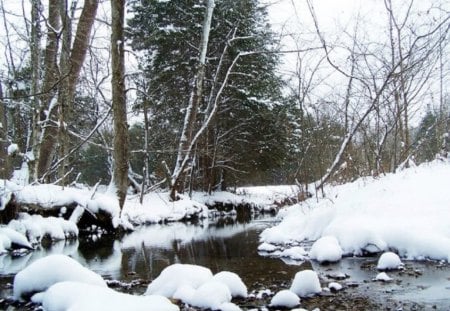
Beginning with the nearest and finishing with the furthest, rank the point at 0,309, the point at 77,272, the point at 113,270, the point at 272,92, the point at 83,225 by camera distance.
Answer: the point at 0,309 < the point at 77,272 < the point at 113,270 < the point at 83,225 < the point at 272,92

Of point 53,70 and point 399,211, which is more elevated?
point 53,70

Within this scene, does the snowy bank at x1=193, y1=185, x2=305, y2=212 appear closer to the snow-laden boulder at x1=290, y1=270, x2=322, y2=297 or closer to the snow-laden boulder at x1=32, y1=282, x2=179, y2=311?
the snow-laden boulder at x1=290, y1=270, x2=322, y2=297

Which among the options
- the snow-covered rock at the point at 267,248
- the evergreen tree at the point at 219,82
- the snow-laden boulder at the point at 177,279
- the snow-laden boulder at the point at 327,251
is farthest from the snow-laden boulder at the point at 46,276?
the evergreen tree at the point at 219,82

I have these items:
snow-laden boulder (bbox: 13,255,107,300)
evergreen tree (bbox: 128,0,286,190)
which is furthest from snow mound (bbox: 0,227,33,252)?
evergreen tree (bbox: 128,0,286,190)

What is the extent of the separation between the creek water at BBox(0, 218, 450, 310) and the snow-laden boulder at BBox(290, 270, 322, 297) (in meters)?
0.22

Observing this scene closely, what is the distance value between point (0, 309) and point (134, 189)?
43.0 ft

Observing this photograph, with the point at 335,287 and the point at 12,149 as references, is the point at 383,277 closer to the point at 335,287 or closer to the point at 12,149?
the point at 335,287

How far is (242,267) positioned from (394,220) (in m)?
1.93

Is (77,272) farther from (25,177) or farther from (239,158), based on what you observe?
(239,158)

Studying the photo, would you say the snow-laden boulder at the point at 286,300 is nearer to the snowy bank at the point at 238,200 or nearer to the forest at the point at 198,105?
the forest at the point at 198,105

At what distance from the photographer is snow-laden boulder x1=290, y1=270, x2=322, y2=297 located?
339cm

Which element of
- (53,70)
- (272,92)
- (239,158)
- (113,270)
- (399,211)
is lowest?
(113,270)

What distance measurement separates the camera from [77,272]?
11.8ft

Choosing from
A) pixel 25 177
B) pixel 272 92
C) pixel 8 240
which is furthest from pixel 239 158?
pixel 8 240
